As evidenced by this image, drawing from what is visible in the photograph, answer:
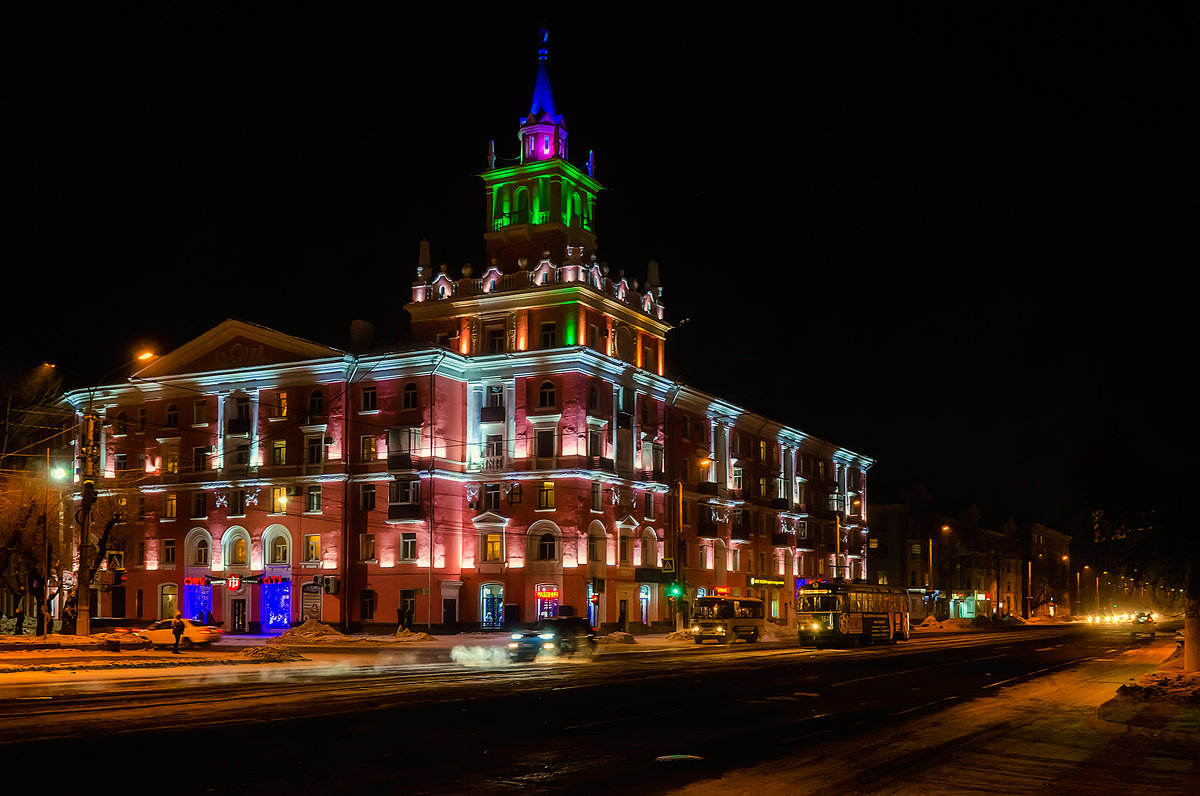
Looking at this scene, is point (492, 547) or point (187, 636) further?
point (492, 547)

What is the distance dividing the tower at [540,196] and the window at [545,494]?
13.6 m

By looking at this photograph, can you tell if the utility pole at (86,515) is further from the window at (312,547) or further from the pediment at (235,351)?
the pediment at (235,351)

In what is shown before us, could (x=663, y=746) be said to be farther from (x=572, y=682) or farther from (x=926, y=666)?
(x=926, y=666)

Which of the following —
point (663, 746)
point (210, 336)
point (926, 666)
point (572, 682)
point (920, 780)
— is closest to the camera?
point (920, 780)

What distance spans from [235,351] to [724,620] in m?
34.1

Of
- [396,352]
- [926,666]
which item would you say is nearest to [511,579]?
[396,352]

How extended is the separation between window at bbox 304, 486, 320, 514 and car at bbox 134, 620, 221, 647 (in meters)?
21.0

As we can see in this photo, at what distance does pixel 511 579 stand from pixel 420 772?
5343 cm

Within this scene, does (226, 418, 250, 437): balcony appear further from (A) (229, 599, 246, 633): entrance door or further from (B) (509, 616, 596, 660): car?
(B) (509, 616, 596, 660): car

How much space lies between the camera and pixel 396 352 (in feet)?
221

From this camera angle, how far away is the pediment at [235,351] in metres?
69.8

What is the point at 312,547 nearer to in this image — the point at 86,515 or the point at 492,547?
the point at 492,547

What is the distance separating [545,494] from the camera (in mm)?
67062

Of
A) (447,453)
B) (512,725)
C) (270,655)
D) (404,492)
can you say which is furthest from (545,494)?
(512,725)
